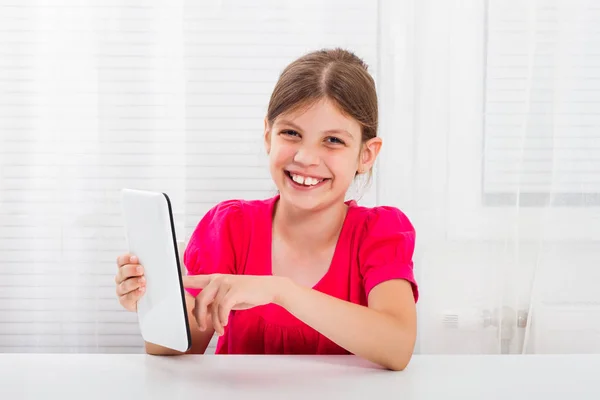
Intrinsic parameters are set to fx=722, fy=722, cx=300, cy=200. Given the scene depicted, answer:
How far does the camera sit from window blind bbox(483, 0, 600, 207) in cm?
175

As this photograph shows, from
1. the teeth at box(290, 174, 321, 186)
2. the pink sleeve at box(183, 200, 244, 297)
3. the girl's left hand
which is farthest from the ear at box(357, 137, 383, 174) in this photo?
the girl's left hand

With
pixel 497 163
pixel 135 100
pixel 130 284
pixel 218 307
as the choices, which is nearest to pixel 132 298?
pixel 130 284

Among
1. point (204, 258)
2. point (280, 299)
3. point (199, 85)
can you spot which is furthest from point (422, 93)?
point (280, 299)

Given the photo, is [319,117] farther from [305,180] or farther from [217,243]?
[217,243]

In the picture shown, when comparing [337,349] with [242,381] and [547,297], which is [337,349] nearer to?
[242,381]

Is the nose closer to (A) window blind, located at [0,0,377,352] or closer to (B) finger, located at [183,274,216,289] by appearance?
(B) finger, located at [183,274,216,289]

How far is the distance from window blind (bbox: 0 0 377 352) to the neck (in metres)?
0.46

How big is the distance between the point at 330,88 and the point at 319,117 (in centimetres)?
6

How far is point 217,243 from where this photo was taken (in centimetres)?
127

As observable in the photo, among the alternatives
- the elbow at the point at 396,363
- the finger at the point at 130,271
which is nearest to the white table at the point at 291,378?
the elbow at the point at 396,363

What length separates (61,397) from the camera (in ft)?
2.66

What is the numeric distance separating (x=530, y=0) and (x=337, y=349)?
1.02 metres

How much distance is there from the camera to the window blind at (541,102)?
1.75 metres

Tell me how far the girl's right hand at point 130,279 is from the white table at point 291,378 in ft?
0.30
